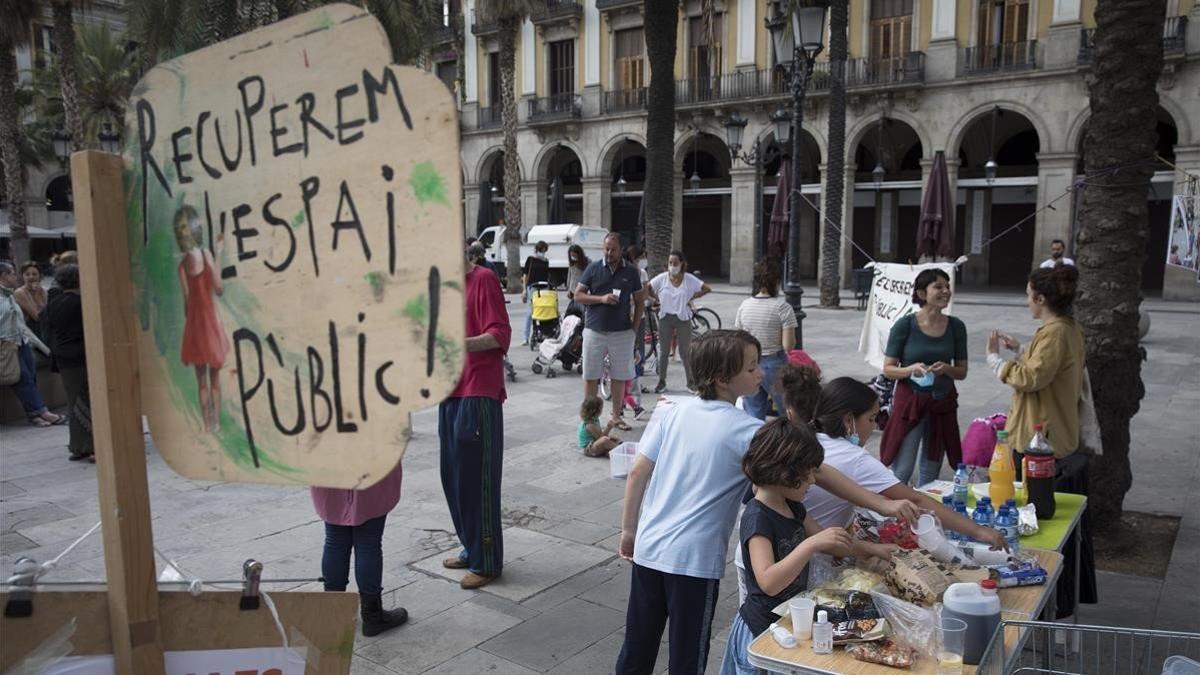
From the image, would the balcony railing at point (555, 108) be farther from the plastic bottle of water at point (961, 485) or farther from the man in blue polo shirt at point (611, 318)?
the plastic bottle of water at point (961, 485)

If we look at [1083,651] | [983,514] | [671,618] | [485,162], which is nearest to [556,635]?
[671,618]

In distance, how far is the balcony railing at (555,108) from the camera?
103ft

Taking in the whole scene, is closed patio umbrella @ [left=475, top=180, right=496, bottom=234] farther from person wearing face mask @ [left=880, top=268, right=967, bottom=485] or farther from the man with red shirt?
the man with red shirt

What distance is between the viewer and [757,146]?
23.8 metres

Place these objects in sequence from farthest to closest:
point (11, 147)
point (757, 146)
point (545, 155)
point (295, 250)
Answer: point (545, 155) → point (757, 146) → point (11, 147) → point (295, 250)

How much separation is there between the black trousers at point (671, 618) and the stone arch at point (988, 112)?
24.2 metres

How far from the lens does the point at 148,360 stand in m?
1.66

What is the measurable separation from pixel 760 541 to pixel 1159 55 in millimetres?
4295

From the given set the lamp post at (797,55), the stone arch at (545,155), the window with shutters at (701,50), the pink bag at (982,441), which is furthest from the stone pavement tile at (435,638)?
the stone arch at (545,155)

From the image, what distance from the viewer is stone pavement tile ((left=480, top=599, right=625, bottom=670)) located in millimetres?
3814

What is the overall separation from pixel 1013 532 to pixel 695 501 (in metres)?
1.27

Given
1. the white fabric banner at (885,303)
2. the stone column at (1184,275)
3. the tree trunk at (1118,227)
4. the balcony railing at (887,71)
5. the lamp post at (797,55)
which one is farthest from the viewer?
the balcony railing at (887,71)

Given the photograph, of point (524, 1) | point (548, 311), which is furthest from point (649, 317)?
point (524, 1)

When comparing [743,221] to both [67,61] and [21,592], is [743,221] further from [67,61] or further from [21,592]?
[21,592]
